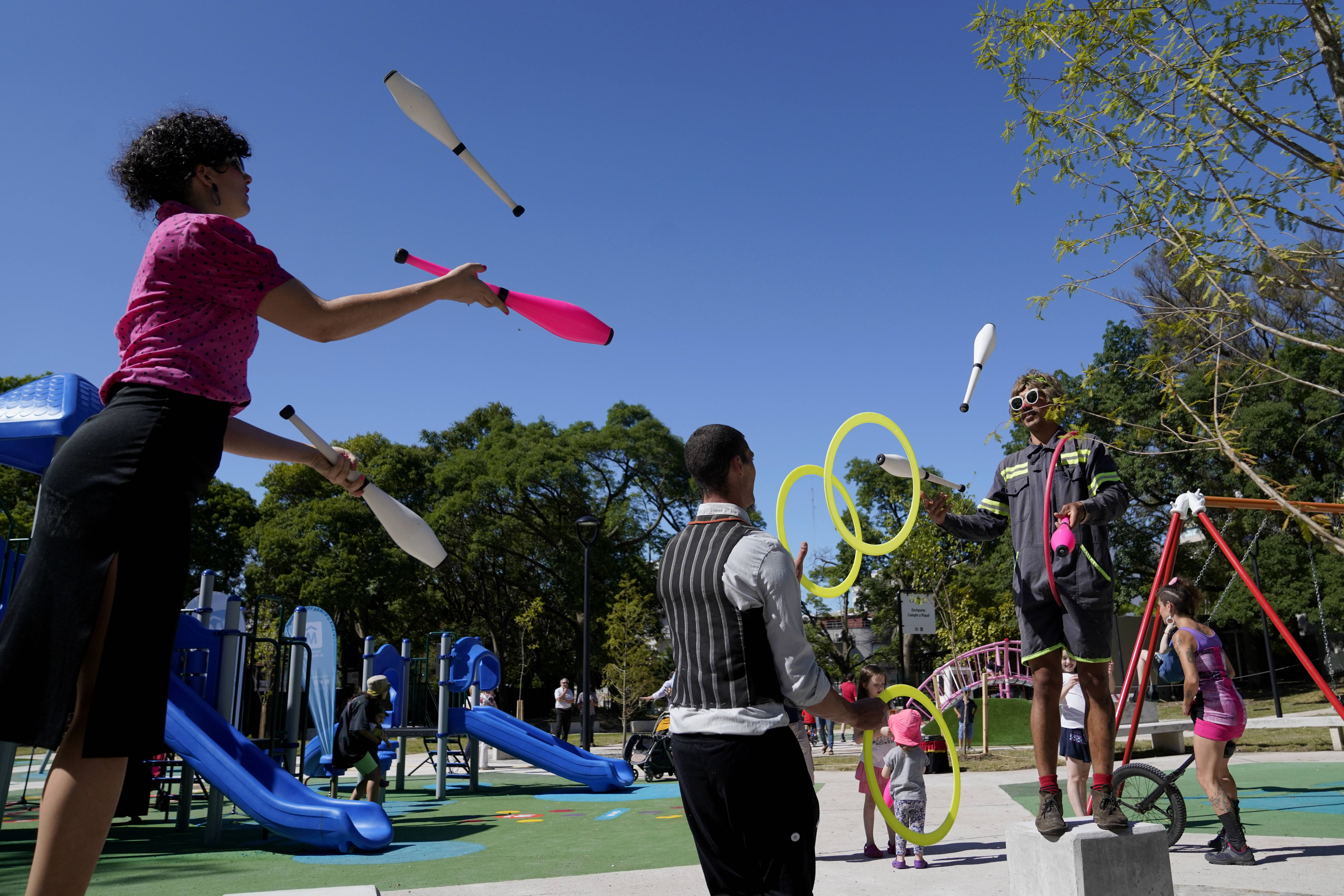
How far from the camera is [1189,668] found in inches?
249

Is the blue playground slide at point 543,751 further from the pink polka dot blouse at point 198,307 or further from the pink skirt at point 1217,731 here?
the pink polka dot blouse at point 198,307

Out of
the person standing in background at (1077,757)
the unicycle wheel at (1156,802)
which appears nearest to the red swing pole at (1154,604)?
the person standing in background at (1077,757)

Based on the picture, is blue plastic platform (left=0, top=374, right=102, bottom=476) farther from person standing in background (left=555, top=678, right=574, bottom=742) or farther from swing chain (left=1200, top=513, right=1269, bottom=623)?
swing chain (left=1200, top=513, right=1269, bottom=623)

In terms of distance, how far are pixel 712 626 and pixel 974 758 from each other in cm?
1708

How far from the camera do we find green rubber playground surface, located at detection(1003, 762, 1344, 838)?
7238 mm

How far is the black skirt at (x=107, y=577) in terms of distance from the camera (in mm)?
1720

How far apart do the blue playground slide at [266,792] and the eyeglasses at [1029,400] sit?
6.46 metres

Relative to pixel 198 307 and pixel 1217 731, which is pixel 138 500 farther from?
pixel 1217 731

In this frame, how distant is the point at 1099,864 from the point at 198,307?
393cm

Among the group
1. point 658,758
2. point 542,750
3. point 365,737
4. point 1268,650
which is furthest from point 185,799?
point 1268,650

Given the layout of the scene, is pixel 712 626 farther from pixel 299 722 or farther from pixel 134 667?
pixel 299 722

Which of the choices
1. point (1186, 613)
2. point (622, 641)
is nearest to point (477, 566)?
point (622, 641)

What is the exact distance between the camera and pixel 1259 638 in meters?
43.9

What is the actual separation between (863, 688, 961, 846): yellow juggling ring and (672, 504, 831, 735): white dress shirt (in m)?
0.57
